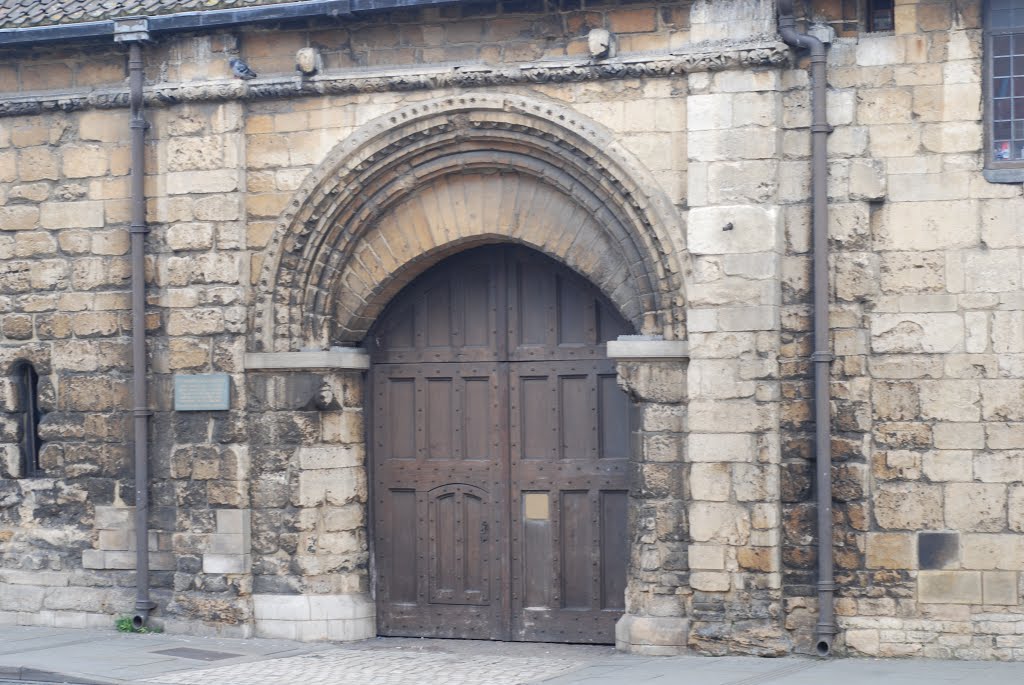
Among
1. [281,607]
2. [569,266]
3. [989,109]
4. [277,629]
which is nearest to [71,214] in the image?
[281,607]

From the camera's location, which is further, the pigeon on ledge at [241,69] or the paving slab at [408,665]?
the pigeon on ledge at [241,69]

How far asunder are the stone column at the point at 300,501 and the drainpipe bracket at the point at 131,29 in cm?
245

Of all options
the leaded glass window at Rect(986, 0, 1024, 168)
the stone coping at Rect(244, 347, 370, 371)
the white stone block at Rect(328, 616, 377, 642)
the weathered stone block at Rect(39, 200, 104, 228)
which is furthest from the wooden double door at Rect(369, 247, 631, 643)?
the leaded glass window at Rect(986, 0, 1024, 168)

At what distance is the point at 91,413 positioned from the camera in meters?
11.6

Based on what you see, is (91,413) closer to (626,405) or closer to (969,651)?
(626,405)

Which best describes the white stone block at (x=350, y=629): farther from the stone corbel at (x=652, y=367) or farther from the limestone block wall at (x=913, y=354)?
the limestone block wall at (x=913, y=354)

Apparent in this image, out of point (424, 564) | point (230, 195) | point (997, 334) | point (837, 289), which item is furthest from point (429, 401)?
point (997, 334)

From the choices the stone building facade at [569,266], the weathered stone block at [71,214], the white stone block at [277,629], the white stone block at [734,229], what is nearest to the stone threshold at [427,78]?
the stone building facade at [569,266]

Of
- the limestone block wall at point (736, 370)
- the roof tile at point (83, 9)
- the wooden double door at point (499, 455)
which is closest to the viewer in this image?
the limestone block wall at point (736, 370)

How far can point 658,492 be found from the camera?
1039cm

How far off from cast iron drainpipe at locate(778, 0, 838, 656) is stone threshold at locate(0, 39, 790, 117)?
0.65ft

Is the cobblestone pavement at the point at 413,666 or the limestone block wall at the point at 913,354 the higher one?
the limestone block wall at the point at 913,354

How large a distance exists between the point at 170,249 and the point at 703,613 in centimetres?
463

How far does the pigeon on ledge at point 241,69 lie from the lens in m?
11.1
